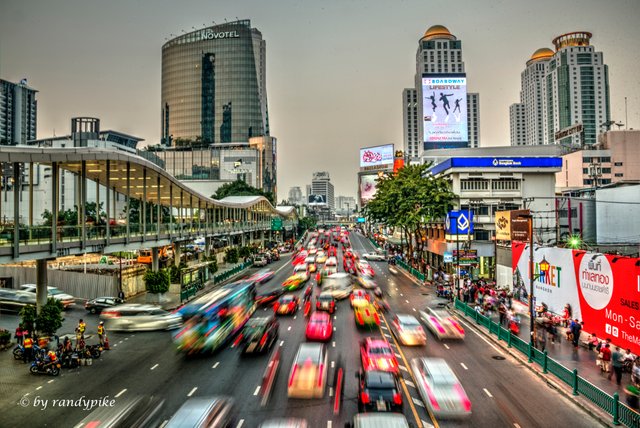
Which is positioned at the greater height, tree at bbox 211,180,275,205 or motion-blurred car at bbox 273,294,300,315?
tree at bbox 211,180,275,205

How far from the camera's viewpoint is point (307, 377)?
16266mm

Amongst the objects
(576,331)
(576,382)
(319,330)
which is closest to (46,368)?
(319,330)

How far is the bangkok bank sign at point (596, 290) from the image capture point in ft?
64.7

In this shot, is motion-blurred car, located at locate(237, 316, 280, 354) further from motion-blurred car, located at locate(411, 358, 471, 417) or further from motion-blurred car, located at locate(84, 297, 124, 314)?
motion-blurred car, located at locate(84, 297, 124, 314)

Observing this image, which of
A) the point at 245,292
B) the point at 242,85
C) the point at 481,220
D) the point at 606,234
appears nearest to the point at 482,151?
the point at 481,220

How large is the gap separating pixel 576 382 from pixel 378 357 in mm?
7524

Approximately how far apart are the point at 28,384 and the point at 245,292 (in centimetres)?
1339

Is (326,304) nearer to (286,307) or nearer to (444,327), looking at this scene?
(286,307)

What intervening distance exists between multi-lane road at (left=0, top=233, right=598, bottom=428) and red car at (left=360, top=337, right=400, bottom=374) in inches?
40.6

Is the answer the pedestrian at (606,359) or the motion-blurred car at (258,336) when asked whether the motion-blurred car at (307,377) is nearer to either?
the motion-blurred car at (258,336)

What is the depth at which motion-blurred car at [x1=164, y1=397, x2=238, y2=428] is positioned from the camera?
1148 centimetres

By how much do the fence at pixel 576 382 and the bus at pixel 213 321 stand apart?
15514 mm

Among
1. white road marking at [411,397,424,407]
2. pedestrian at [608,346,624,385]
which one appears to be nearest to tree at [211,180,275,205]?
white road marking at [411,397,424,407]

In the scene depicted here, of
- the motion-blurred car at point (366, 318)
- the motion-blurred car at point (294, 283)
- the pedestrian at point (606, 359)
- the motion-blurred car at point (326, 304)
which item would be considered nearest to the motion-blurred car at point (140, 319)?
the motion-blurred car at point (326, 304)
